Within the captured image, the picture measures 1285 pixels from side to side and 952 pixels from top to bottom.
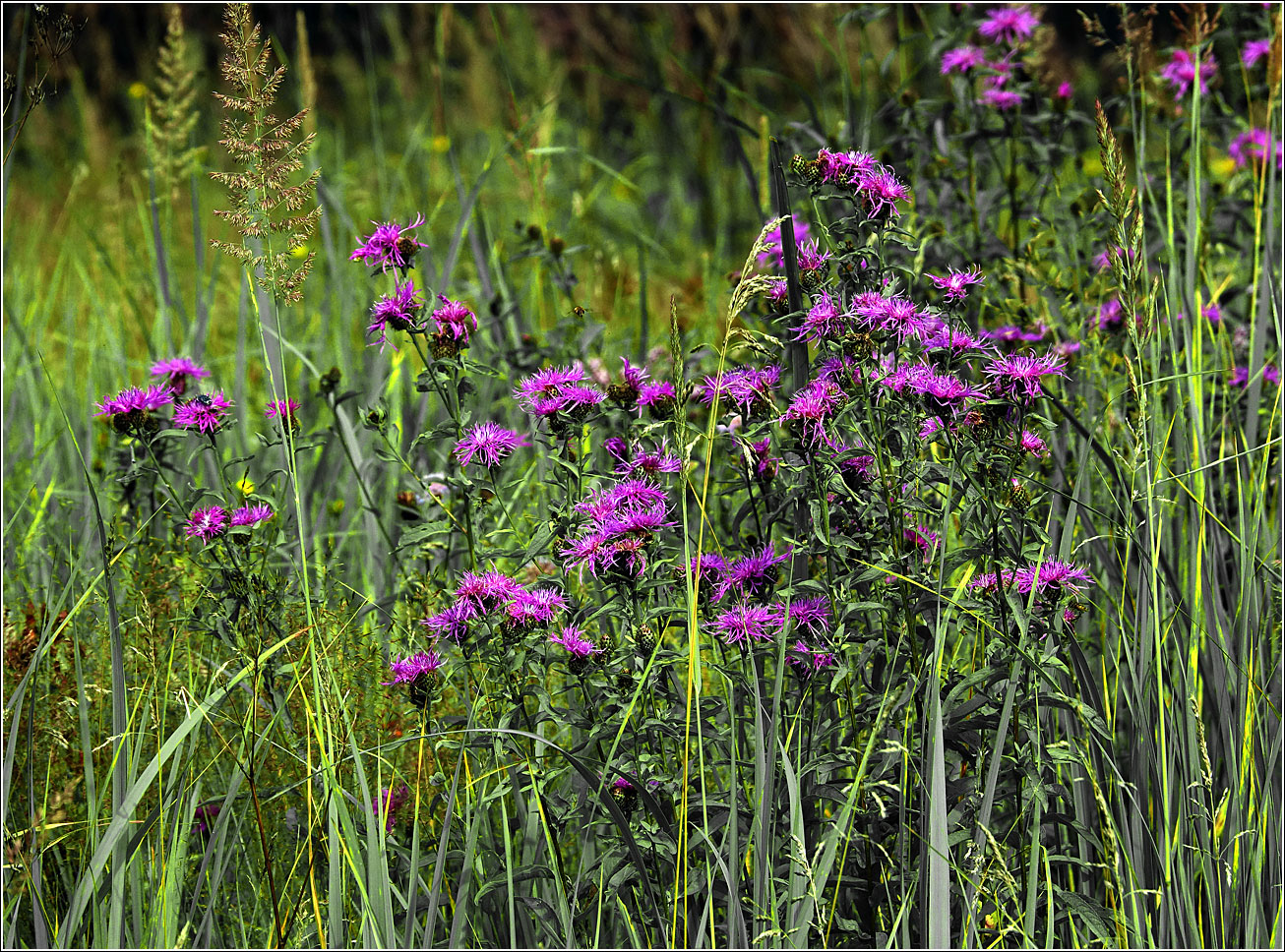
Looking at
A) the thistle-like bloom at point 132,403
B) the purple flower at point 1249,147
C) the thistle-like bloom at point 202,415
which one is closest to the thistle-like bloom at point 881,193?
the thistle-like bloom at point 202,415

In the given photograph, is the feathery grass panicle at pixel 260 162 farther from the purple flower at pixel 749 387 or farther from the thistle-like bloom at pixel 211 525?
the purple flower at pixel 749 387

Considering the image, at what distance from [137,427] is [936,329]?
1.08 metres

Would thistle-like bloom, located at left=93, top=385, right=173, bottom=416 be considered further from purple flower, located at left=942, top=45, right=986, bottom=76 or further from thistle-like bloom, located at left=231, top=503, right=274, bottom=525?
purple flower, located at left=942, top=45, right=986, bottom=76

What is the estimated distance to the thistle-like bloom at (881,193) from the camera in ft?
4.42

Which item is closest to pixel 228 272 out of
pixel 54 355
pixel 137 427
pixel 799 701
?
pixel 54 355

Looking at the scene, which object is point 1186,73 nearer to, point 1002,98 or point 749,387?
point 1002,98

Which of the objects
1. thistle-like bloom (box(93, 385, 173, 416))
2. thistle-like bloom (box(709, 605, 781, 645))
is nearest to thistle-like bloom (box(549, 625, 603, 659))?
thistle-like bloom (box(709, 605, 781, 645))

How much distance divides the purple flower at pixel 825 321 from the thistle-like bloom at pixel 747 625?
32 centimetres

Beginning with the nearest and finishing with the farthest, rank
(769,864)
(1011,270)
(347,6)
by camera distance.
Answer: (769,864)
(1011,270)
(347,6)

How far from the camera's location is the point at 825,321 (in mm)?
1317

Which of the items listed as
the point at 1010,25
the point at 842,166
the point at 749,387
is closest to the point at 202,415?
the point at 749,387

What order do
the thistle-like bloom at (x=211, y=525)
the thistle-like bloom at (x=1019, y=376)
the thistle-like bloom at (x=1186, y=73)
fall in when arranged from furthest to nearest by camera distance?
the thistle-like bloom at (x=1186, y=73)
the thistle-like bloom at (x=211, y=525)
the thistle-like bloom at (x=1019, y=376)

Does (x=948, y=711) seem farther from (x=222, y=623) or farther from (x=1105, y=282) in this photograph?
(x=1105, y=282)

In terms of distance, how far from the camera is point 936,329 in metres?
1.37
